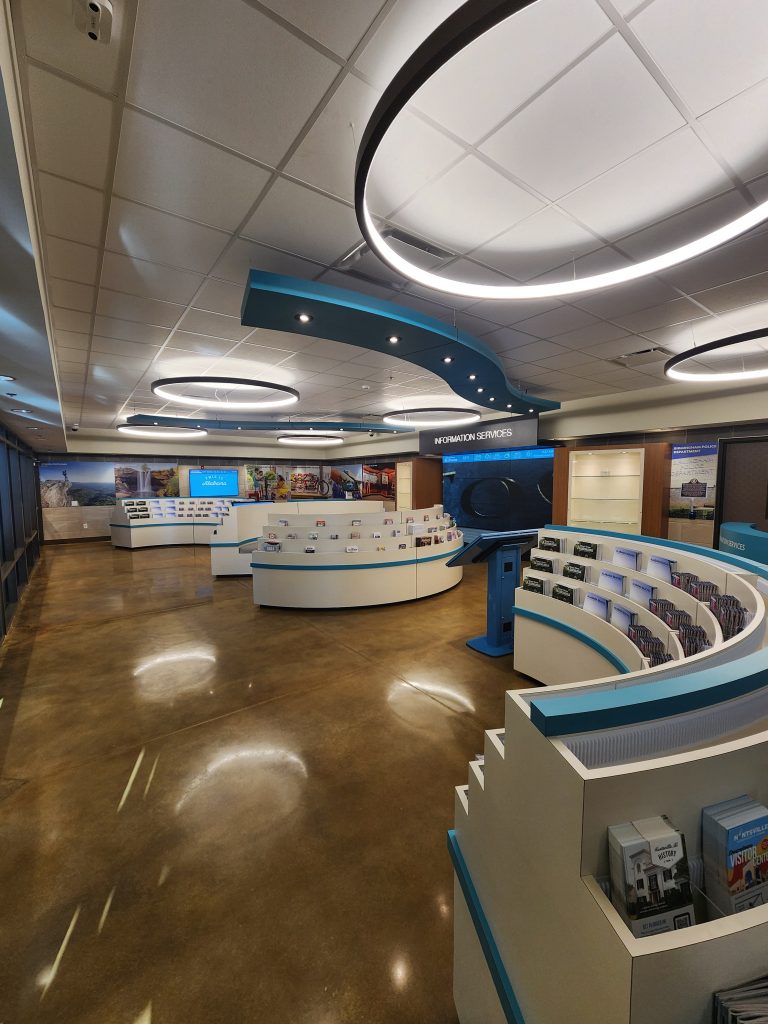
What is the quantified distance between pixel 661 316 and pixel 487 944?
16.8 feet

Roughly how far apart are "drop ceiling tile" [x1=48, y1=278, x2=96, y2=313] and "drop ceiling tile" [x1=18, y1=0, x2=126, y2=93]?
2.24 metres

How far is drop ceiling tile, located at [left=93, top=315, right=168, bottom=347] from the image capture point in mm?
4367

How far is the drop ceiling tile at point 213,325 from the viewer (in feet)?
13.7

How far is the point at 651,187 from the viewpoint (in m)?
2.40

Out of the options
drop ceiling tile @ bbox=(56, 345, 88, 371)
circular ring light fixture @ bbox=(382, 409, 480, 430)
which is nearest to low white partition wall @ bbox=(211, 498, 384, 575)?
drop ceiling tile @ bbox=(56, 345, 88, 371)

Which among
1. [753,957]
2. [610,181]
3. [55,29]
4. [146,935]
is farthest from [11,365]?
[753,957]

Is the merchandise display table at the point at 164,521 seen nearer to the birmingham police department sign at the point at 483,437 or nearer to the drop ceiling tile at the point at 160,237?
the birmingham police department sign at the point at 483,437

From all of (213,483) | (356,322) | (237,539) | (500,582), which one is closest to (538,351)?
(356,322)

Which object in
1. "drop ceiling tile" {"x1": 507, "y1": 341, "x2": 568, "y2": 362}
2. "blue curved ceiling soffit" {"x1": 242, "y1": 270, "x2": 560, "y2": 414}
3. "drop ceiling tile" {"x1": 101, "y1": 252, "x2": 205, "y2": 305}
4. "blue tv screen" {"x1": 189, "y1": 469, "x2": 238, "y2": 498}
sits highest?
"drop ceiling tile" {"x1": 101, "y1": 252, "x2": 205, "y2": 305}

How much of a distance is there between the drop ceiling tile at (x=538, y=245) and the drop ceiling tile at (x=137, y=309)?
9.58 feet

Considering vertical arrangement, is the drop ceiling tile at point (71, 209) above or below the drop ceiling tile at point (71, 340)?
below

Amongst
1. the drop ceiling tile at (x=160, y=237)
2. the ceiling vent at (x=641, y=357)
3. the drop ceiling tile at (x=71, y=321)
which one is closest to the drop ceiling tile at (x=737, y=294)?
the ceiling vent at (x=641, y=357)

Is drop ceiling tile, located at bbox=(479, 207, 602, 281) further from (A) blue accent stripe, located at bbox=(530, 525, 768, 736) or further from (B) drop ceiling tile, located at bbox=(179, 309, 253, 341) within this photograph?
(A) blue accent stripe, located at bbox=(530, 525, 768, 736)

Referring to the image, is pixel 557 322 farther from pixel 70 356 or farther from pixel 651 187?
pixel 70 356
